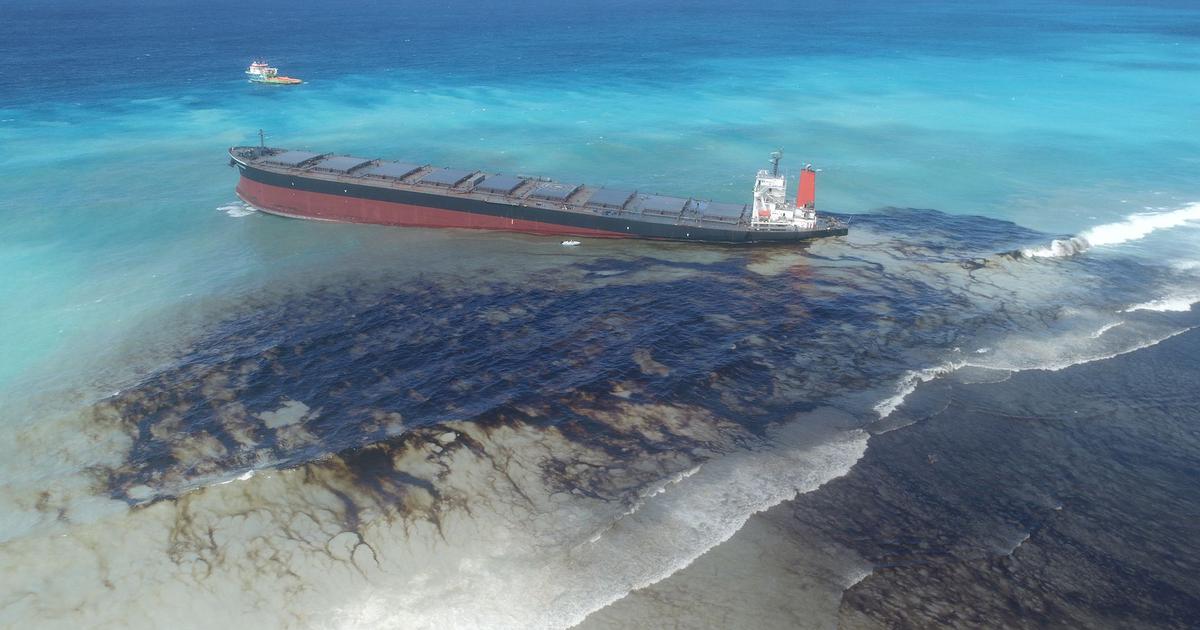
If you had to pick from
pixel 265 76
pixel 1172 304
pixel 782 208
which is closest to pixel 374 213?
pixel 782 208

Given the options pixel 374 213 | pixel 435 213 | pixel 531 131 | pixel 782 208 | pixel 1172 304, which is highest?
pixel 531 131

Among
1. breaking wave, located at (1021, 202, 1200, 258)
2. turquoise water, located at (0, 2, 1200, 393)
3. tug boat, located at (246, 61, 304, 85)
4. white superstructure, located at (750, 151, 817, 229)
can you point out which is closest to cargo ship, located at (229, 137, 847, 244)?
white superstructure, located at (750, 151, 817, 229)

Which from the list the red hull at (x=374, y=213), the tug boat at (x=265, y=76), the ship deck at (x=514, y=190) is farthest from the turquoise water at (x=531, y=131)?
the ship deck at (x=514, y=190)

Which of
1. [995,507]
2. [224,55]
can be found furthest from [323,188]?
[224,55]

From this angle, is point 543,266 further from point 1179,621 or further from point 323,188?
point 1179,621

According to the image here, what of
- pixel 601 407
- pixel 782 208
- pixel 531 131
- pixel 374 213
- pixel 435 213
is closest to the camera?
pixel 601 407

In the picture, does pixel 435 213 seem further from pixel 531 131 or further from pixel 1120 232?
pixel 1120 232

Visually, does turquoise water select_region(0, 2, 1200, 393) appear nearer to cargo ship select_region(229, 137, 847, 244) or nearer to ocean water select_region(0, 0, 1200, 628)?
ocean water select_region(0, 0, 1200, 628)

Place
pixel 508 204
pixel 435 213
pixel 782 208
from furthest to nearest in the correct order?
pixel 435 213 < pixel 508 204 < pixel 782 208
